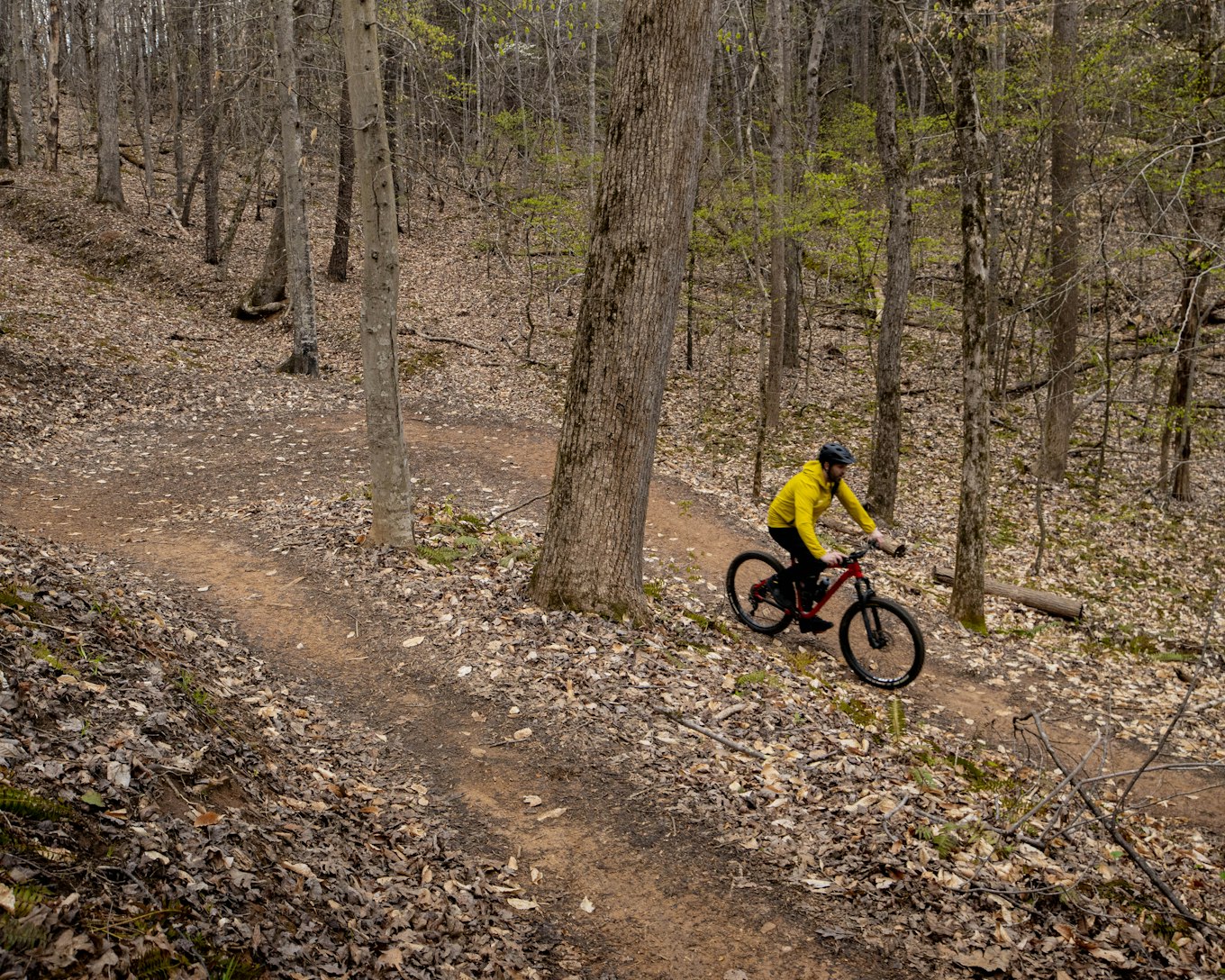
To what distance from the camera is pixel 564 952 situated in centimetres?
397

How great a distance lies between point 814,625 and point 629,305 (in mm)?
3874

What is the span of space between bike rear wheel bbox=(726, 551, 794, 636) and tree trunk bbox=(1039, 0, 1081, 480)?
27.1 feet

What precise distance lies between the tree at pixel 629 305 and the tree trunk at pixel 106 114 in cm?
2138

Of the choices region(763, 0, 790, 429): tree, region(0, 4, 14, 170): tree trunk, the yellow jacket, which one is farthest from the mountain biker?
region(0, 4, 14, 170): tree trunk

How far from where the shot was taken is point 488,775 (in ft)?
17.8

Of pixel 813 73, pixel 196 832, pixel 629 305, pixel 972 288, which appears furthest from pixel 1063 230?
pixel 196 832

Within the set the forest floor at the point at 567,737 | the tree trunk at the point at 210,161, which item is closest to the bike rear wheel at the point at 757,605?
the forest floor at the point at 567,737

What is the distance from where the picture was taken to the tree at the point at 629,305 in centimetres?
652

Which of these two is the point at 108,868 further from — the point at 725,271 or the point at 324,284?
the point at 725,271

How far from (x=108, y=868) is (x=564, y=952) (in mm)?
2074

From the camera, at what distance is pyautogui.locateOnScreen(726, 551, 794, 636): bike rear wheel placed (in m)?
8.70

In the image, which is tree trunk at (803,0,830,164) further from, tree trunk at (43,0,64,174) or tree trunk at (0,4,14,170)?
tree trunk at (0,4,14,170)

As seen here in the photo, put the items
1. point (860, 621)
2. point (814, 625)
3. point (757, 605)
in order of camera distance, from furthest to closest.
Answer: point (757, 605) < point (814, 625) < point (860, 621)

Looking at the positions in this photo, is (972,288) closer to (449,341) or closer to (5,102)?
(449,341)
